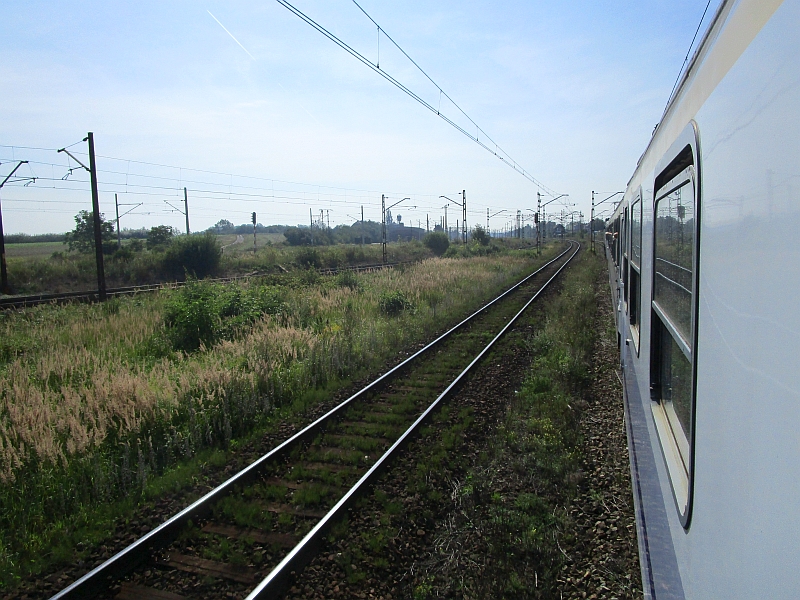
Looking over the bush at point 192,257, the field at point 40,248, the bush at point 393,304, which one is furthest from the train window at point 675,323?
the field at point 40,248

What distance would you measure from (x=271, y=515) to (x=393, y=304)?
11.6 metres

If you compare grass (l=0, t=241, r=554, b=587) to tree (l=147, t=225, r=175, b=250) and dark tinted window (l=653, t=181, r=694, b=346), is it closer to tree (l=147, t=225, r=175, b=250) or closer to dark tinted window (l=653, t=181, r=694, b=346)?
dark tinted window (l=653, t=181, r=694, b=346)

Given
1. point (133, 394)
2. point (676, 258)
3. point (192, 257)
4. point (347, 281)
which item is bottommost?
point (133, 394)

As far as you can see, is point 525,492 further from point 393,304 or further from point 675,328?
point 393,304

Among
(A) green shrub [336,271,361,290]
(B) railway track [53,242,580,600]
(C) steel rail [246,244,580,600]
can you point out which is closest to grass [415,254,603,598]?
(C) steel rail [246,244,580,600]

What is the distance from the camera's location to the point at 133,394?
293 inches

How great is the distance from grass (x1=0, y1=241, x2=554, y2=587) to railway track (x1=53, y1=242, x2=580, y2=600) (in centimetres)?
70

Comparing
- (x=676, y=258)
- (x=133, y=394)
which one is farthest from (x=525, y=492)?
(x=133, y=394)

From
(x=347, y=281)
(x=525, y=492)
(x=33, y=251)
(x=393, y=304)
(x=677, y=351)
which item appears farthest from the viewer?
(x=33, y=251)

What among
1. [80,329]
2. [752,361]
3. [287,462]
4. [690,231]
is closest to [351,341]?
[287,462]

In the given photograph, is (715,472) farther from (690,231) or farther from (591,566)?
(591,566)

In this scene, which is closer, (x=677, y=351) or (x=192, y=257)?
(x=677, y=351)

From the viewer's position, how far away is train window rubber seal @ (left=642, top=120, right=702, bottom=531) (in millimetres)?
1779

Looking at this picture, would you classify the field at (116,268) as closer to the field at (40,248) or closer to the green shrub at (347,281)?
the field at (40,248)
